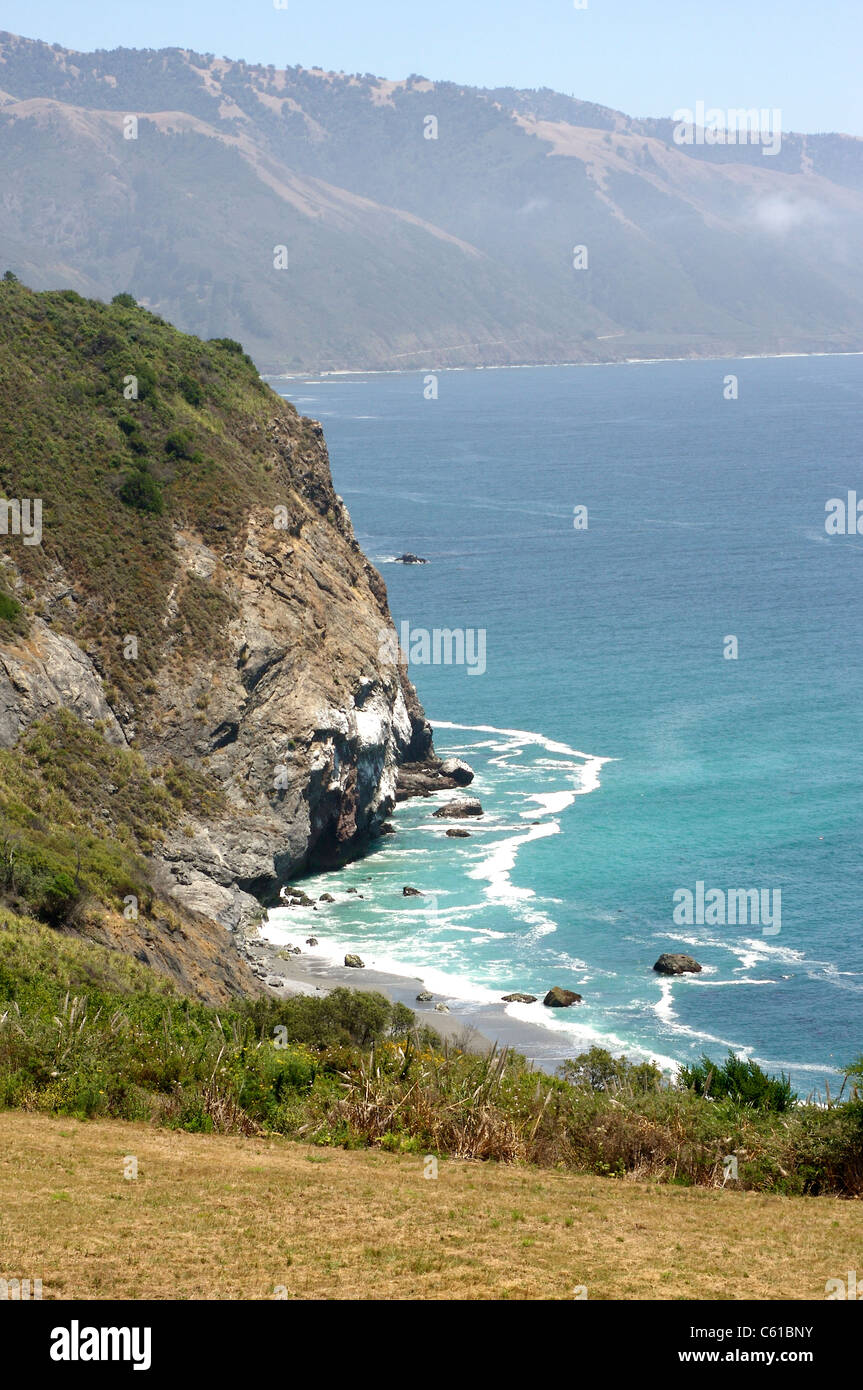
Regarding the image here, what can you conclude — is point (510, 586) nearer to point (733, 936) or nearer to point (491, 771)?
point (491, 771)

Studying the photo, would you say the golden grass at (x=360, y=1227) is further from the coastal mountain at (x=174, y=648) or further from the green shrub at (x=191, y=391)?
the green shrub at (x=191, y=391)

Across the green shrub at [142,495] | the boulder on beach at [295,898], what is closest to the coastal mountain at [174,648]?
the green shrub at [142,495]

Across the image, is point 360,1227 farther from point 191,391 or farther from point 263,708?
point 191,391

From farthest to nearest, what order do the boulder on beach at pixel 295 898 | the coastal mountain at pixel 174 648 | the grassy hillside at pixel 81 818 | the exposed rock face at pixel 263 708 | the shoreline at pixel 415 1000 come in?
the boulder on beach at pixel 295 898 < the exposed rock face at pixel 263 708 < the coastal mountain at pixel 174 648 < the shoreline at pixel 415 1000 < the grassy hillside at pixel 81 818

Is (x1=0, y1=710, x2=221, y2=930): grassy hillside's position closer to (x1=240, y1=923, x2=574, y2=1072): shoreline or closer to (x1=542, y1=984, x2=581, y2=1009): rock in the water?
(x1=240, y1=923, x2=574, y2=1072): shoreline

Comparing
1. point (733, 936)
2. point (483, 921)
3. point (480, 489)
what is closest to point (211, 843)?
point (483, 921)

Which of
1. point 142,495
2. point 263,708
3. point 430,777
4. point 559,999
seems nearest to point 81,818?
point 263,708

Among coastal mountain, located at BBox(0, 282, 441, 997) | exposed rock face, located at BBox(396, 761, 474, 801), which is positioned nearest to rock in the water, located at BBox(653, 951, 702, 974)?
coastal mountain, located at BBox(0, 282, 441, 997)
